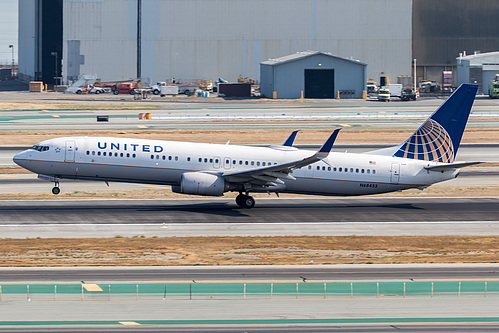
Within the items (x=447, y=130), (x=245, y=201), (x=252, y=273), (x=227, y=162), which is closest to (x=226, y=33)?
(x=447, y=130)

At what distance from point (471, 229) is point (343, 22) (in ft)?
435

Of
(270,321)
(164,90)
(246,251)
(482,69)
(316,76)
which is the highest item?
(482,69)

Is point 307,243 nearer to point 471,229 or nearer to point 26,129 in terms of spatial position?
point 471,229

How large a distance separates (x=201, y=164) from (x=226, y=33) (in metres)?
126

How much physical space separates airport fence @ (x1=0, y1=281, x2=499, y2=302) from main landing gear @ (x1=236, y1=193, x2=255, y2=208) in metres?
20.0

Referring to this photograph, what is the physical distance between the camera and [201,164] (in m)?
53.5

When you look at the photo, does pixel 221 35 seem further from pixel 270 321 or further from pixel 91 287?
pixel 270 321

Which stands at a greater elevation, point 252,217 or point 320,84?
point 320,84

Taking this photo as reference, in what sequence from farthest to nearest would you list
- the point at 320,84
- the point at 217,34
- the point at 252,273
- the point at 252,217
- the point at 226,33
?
the point at 226,33
the point at 217,34
the point at 320,84
the point at 252,217
the point at 252,273

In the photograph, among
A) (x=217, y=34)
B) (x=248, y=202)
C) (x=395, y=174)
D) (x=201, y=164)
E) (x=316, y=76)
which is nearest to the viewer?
(x=201, y=164)

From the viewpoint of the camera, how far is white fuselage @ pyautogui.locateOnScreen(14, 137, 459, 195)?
53.1 meters

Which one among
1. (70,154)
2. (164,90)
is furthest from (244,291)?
(164,90)

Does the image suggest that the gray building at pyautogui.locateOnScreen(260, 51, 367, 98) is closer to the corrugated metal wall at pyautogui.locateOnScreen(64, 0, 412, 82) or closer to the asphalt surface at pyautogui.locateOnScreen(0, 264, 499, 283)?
the corrugated metal wall at pyautogui.locateOnScreen(64, 0, 412, 82)

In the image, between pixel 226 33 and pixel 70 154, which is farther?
pixel 226 33
